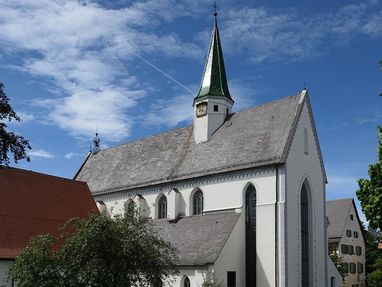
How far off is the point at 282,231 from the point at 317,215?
5.77 meters

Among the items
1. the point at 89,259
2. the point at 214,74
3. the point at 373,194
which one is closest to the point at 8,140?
the point at 89,259

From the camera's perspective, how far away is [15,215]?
3544cm

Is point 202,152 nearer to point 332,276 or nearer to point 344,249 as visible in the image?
point 332,276

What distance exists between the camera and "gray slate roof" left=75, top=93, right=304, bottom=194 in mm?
38469

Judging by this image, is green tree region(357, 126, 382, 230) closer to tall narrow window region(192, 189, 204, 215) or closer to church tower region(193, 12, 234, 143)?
tall narrow window region(192, 189, 204, 215)

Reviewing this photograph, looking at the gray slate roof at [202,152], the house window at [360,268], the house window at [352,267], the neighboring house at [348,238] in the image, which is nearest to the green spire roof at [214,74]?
the gray slate roof at [202,152]

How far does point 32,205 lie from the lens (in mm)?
37438

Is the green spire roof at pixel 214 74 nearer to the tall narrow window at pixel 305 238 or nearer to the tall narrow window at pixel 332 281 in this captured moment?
the tall narrow window at pixel 305 238

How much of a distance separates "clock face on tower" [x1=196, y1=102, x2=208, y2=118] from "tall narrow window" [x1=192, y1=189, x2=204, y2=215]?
747 centimetres

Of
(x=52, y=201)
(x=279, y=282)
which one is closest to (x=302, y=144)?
(x=279, y=282)

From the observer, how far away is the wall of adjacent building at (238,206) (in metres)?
35.5

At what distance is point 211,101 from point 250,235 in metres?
13.2

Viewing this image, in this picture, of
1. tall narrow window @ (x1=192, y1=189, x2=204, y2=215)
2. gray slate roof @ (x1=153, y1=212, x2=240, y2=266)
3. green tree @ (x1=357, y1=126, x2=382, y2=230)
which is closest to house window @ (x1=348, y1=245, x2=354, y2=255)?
tall narrow window @ (x1=192, y1=189, x2=204, y2=215)

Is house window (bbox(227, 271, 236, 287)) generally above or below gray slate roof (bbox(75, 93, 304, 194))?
below
